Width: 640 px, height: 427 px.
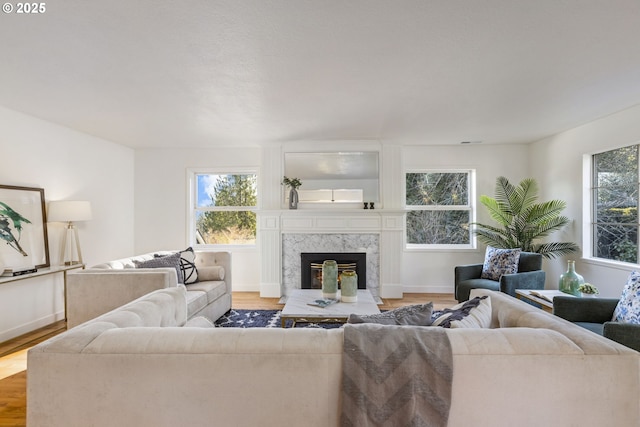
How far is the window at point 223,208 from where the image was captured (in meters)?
4.89

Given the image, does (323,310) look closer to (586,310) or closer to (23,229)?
(586,310)

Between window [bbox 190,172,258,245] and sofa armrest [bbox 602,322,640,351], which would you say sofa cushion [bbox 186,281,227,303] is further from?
sofa armrest [bbox 602,322,640,351]

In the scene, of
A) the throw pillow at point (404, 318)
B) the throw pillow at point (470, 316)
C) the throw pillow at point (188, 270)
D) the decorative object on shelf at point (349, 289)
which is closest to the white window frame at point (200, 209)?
the throw pillow at point (188, 270)

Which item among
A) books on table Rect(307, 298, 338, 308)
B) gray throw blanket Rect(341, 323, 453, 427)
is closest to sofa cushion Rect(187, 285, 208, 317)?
books on table Rect(307, 298, 338, 308)

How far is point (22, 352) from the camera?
2.71m

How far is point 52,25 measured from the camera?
168 cm

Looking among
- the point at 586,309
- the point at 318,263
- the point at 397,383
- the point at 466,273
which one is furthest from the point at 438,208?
the point at 397,383

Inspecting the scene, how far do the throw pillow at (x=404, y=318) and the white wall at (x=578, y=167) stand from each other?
10.3 feet

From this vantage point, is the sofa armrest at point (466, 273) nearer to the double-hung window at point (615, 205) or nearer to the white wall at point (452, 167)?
the white wall at point (452, 167)

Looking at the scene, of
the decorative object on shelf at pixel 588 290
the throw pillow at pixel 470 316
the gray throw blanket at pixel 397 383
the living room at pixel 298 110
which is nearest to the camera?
the gray throw blanket at pixel 397 383

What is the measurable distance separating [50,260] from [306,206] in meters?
3.11

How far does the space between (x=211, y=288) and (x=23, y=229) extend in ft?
6.51

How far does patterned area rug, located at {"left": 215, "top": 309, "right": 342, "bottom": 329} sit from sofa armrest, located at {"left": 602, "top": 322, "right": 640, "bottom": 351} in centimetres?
220

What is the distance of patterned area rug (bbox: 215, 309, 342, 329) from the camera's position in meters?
3.31
